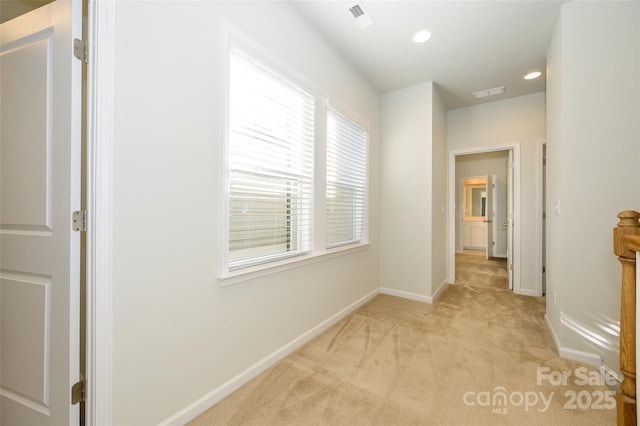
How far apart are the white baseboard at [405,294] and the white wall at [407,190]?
0.03 metres

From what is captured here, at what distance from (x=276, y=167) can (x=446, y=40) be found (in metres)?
2.15

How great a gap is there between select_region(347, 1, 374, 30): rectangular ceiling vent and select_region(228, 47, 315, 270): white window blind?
765 mm

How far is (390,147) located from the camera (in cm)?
377

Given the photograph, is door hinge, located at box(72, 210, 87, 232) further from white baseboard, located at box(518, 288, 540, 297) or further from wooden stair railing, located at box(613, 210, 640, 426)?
white baseboard, located at box(518, 288, 540, 297)

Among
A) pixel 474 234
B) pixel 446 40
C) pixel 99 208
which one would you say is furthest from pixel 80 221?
pixel 474 234

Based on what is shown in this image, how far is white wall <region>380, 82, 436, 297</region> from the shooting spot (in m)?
3.49

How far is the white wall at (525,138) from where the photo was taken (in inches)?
149

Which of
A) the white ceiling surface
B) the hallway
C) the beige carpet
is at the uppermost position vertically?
the white ceiling surface

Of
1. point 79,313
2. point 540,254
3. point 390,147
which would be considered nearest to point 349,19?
point 390,147

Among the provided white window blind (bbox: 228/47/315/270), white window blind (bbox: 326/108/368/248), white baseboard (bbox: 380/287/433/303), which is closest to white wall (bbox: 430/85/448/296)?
white baseboard (bbox: 380/287/433/303)

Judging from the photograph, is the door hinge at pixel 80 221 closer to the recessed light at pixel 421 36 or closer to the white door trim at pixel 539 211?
the recessed light at pixel 421 36

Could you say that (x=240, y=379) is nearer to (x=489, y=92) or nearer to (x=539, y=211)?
(x=539, y=211)

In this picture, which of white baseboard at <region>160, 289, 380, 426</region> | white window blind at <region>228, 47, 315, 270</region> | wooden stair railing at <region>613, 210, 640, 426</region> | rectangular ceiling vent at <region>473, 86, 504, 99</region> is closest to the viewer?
wooden stair railing at <region>613, 210, 640, 426</region>

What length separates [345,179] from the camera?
303 centimetres
